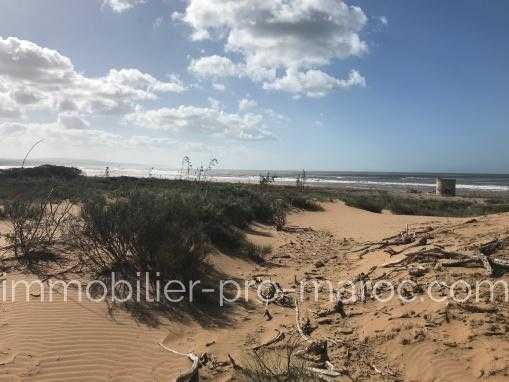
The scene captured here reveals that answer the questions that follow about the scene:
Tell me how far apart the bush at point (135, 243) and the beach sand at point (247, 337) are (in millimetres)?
999

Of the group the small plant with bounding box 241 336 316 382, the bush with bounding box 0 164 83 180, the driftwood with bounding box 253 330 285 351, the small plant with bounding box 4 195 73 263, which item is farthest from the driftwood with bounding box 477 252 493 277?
the bush with bounding box 0 164 83 180

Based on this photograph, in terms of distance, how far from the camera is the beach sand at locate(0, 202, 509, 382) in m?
4.42

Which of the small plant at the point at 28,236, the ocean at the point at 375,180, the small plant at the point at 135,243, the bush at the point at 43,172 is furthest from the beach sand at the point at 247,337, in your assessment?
the ocean at the point at 375,180

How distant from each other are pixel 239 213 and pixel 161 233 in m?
6.83

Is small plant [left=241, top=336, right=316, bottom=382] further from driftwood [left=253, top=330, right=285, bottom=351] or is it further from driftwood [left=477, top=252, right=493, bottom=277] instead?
driftwood [left=477, top=252, right=493, bottom=277]

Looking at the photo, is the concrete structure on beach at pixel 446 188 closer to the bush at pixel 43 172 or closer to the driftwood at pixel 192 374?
the bush at pixel 43 172

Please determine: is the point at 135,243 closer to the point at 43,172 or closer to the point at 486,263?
the point at 486,263

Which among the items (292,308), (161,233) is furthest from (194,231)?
(292,308)

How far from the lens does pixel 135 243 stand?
24.3 feet

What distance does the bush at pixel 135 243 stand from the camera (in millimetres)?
7355

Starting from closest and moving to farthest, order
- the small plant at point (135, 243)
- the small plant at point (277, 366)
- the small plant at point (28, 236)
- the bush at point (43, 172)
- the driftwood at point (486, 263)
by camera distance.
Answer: the small plant at point (277, 366) < the driftwood at point (486, 263) < the small plant at point (135, 243) < the small plant at point (28, 236) < the bush at point (43, 172)

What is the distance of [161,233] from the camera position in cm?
752

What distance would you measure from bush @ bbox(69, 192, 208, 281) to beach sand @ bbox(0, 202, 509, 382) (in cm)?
100

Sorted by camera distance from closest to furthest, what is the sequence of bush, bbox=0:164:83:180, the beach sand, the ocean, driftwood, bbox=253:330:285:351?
1. the beach sand
2. driftwood, bbox=253:330:285:351
3. bush, bbox=0:164:83:180
4. the ocean
